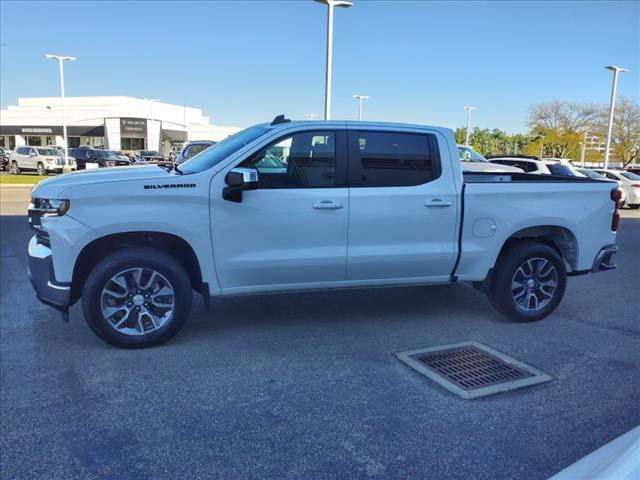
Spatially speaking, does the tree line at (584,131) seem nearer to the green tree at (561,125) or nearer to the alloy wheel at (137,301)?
the green tree at (561,125)

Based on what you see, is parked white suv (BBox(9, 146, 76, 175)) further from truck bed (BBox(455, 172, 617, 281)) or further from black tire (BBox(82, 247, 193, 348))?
truck bed (BBox(455, 172, 617, 281))

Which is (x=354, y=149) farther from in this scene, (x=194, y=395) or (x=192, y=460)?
(x=192, y=460)

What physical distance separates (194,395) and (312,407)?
0.84 m

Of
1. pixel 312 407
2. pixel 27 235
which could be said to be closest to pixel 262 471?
pixel 312 407

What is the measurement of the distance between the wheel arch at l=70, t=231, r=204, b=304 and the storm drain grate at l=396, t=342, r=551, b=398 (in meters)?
1.95

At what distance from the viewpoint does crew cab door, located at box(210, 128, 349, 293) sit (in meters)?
4.65

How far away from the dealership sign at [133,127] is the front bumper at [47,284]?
62.7 metres

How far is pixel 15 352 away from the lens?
4500 mm

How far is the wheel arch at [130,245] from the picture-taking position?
450 cm

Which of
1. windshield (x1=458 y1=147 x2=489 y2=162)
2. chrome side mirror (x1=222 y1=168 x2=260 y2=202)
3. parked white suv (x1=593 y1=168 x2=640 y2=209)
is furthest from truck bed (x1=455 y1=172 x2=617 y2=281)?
parked white suv (x1=593 y1=168 x2=640 y2=209)

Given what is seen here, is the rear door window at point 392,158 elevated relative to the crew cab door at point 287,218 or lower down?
elevated

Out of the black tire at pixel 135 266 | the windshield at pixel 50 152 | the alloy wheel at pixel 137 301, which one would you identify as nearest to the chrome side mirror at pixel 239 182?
the black tire at pixel 135 266

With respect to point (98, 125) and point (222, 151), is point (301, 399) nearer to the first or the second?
point (222, 151)

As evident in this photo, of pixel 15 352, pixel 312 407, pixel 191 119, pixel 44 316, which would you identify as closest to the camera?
pixel 312 407
